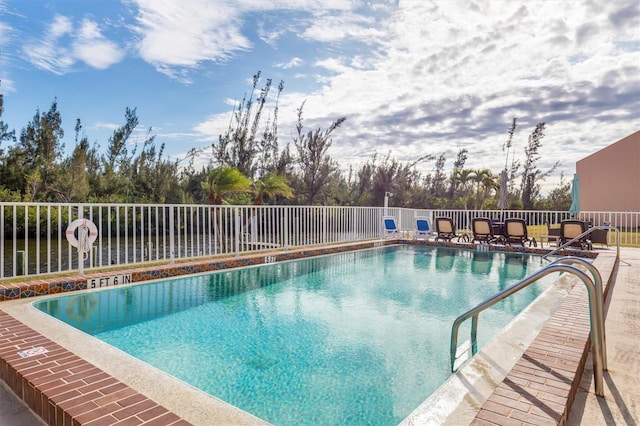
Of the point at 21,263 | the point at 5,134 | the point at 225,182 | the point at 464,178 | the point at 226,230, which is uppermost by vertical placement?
the point at 5,134

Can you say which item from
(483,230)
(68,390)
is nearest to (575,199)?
(483,230)

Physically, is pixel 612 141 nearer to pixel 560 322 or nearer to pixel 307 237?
pixel 307 237

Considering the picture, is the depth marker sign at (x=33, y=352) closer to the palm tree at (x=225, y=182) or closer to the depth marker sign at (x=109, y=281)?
the depth marker sign at (x=109, y=281)

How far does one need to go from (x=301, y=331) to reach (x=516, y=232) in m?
9.07

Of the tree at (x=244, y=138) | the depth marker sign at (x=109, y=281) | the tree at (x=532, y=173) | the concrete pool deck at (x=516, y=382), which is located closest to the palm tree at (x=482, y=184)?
the tree at (x=532, y=173)

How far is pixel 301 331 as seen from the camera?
3975mm

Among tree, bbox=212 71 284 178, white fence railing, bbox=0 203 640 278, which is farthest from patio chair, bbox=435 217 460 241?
tree, bbox=212 71 284 178

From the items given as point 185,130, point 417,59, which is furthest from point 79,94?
point 417,59

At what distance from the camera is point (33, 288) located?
461 cm

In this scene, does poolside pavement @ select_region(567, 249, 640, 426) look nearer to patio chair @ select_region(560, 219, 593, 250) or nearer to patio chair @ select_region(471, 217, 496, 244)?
patio chair @ select_region(560, 219, 593, 250)

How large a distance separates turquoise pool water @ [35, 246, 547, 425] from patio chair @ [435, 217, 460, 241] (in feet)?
16.2

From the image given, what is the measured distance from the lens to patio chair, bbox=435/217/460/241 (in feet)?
40.1

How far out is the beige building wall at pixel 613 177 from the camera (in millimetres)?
19047

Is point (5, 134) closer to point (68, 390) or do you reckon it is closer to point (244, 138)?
point (244, 138)
